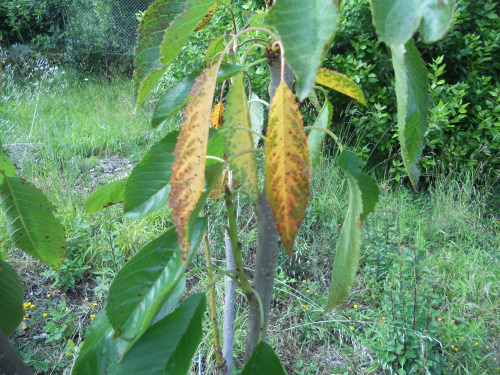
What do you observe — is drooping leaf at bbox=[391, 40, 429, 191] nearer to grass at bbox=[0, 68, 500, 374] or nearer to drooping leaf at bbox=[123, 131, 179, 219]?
drooping leaf at bbox=[123, 131, 179, 219]

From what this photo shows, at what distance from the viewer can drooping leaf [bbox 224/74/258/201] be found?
17.6 inches

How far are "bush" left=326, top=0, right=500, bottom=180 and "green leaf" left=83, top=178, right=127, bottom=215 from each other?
8.02 feet

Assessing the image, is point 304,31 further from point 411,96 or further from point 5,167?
point 5,167

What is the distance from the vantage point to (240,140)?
0.46 metres

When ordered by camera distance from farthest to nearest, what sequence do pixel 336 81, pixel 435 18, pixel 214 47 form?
pixel 214 47 < pixel 336 81 < pixel 435 18

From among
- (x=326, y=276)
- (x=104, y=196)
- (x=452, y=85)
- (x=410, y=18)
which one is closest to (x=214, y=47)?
(x=104, y=196)

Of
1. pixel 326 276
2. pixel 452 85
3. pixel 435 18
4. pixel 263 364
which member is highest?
pixel 435 18

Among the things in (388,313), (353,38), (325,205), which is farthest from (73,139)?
(388,313)

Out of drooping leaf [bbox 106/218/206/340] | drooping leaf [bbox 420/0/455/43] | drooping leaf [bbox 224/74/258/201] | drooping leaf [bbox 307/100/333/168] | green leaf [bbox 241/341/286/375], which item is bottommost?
green leaf [bbox 241/341/286/375]

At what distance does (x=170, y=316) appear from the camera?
0.47 metres

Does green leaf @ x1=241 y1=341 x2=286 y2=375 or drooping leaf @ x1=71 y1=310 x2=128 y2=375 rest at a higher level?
drooping leaf @ x1=71 y1=310 x2=128 y2=375

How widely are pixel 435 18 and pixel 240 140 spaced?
24 cm

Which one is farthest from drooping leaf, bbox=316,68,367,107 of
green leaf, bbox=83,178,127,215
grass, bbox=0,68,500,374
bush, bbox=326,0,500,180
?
bush, bbox=326,0,500,180

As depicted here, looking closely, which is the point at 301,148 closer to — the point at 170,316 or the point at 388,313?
the point at 170,316
